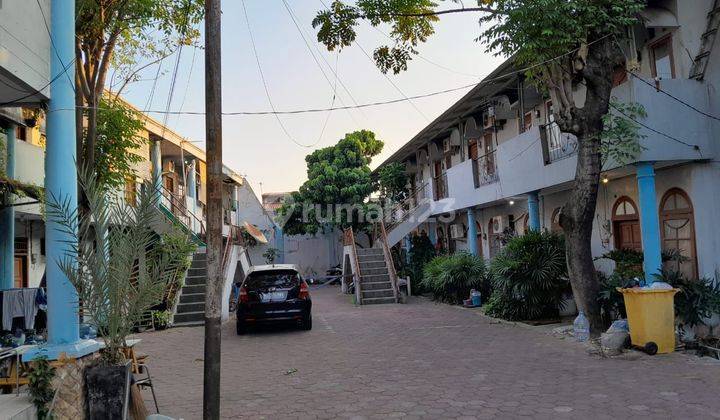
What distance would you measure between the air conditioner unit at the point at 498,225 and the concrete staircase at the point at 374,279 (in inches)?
168

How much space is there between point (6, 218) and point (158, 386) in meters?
6.56

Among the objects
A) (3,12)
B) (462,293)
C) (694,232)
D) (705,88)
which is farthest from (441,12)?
(462,293)

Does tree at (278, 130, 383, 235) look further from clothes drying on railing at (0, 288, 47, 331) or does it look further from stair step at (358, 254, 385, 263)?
clothes drying on railing at (0, 288, 47, 331)

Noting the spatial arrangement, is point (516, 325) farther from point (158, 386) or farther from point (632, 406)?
point (158, 386)

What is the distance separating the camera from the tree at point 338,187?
1025 inches

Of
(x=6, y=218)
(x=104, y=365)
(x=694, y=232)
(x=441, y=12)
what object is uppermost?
(x=441, y=12)

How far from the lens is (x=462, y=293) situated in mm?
16516

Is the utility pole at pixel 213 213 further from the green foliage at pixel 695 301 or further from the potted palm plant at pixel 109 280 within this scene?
the green foliage at pixel 695 301

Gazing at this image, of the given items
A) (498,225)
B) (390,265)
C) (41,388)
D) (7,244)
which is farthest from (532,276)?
(7,244)

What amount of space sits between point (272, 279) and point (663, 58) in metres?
9.58

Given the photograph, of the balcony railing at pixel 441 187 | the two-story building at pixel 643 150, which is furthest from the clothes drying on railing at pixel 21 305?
the balcony railing at pixel 441 187

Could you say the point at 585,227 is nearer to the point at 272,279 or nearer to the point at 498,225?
the point at 272,279

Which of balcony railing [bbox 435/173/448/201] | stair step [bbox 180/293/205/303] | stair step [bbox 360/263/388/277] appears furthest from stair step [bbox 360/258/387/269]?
stair step [bbox 180/293/205/303]

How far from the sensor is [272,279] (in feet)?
39.6
